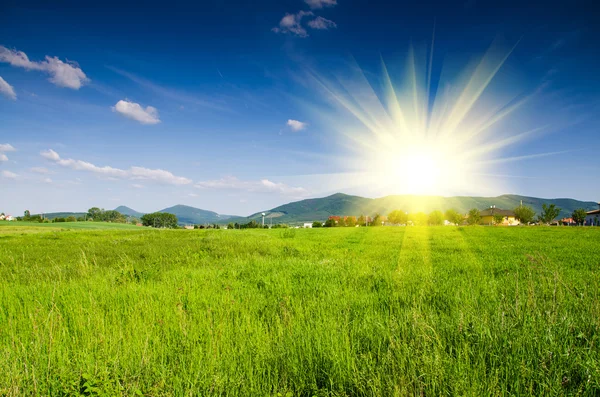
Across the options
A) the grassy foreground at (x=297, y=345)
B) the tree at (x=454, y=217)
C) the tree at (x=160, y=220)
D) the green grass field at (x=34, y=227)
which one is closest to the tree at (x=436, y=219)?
the tree at (x=454, y=217)

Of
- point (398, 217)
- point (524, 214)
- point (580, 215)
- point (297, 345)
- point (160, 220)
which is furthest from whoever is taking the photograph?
point (160, 220)

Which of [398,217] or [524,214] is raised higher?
[524,214]

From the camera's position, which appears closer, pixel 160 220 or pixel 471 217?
pixel 471 217

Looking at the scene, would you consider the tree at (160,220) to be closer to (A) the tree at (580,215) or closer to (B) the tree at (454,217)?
(B) the tree at (454,217)

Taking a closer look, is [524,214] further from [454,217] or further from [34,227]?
[34,227]

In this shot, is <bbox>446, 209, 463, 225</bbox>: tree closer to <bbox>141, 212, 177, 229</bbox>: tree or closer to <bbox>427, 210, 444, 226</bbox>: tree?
<bbox>427, 210, 444, 226</bbox>: tree

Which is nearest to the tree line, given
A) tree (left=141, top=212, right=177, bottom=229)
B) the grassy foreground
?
tree (left=141, top=212, right=177, bottom=229)

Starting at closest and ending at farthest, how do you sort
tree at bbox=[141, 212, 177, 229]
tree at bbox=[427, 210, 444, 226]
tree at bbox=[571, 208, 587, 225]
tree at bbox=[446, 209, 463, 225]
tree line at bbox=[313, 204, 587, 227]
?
tree line at bbox=[313, 204, 587, 227] < tree at bbox=[571, 208, 587, 225] < tree at bbox=[427, 210, 444, 226] < tree at bbox=[446, 209, 463, 225] < tree at bbox=[141, 212, 177, 229]

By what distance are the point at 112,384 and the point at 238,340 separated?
1618mm

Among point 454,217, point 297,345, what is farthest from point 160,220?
point 297,345

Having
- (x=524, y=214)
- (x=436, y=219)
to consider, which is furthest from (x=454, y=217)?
(x=524, y=214)

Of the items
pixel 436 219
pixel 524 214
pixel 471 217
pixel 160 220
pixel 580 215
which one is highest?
pixel 524 214

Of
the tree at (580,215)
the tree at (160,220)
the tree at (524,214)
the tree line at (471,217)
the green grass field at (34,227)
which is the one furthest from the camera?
the tree at (160,220)

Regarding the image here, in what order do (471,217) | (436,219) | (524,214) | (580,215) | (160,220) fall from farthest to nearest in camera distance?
(160,220) → (436,219) → (471,217) → (524,214) → (580,215)
